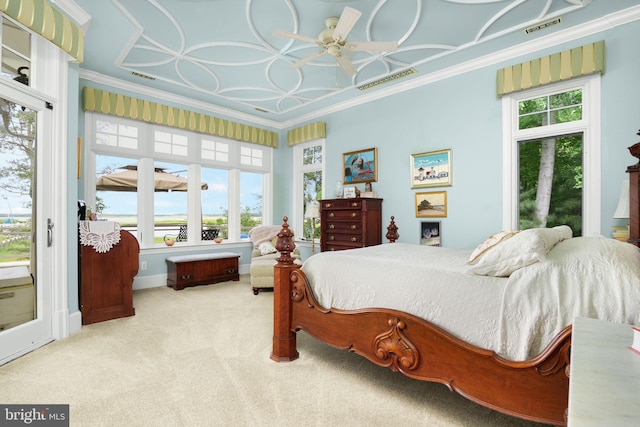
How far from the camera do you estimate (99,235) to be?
11.0ft

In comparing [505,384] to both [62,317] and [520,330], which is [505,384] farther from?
[62,317]

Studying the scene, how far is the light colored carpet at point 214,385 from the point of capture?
1.78 m

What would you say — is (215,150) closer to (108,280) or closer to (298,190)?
(298,190)

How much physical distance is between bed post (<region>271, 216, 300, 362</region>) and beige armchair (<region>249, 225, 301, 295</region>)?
1293mm

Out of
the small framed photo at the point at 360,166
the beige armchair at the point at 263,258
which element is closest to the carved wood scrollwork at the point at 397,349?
the beige armchair at the point at 263,258

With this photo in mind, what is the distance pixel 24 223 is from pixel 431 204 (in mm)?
4420

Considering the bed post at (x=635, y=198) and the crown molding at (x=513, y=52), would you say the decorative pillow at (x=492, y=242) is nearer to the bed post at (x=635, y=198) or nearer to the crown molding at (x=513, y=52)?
the bed post at (x=635, y=198)

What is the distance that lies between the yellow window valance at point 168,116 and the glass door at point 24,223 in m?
1.71

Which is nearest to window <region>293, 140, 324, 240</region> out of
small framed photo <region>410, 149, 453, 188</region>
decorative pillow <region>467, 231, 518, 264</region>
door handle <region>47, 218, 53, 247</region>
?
small framed photo <region>410, 149, 453, 188</region>

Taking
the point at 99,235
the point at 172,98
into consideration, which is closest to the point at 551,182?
the point at 99,235

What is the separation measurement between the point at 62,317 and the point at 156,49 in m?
3.06

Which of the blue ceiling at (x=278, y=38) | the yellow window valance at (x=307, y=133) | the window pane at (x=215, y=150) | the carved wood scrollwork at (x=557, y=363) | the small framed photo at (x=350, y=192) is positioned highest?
the blue ceiling at (x=278, y=38)

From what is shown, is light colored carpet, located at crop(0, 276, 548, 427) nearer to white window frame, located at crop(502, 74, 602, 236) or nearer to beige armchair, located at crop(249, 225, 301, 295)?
beige armchair, located at crop(249, 225, 301, 295)

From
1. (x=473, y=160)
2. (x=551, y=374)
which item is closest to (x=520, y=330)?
(x=551, y=374)
